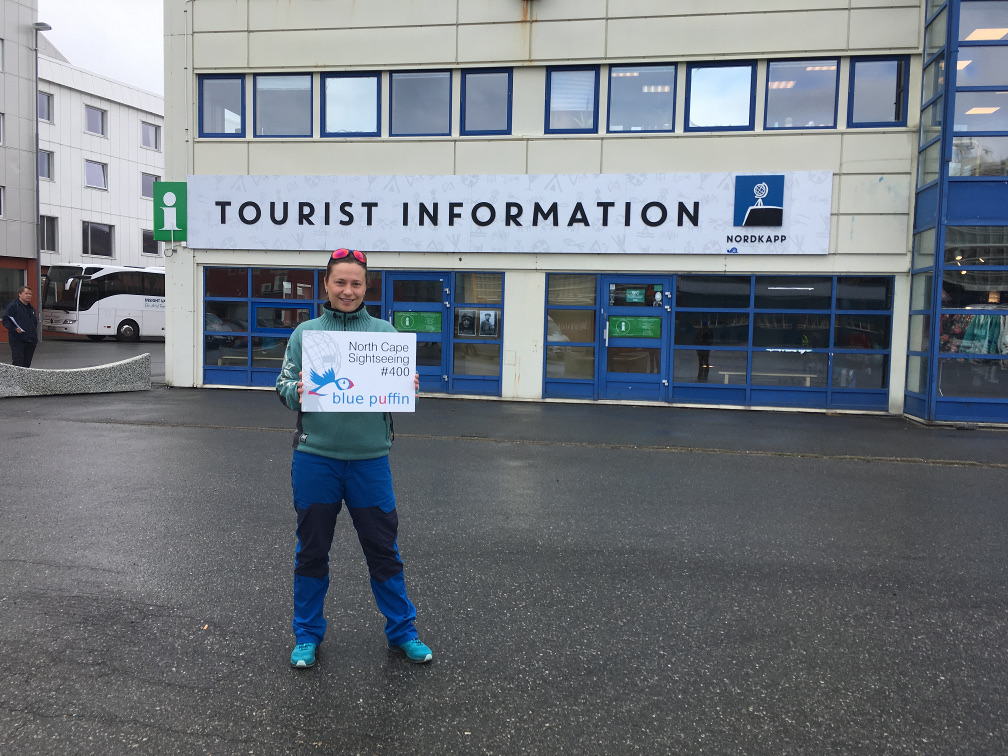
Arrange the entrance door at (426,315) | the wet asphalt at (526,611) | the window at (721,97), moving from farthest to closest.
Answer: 1. the entrance door at (426,315)
2. the window at (721,97)
3. the wet asphalt at (526,611)

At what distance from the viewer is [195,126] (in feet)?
50.8

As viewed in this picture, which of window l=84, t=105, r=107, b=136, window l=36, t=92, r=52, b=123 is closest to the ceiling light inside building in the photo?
window l=36, t=92, r=52, b=123

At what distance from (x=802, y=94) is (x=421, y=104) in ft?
21.6

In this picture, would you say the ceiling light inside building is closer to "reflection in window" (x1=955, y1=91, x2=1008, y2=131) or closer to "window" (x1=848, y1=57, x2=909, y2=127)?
"reflection in window" (x1=955, y1=91, x2=1008, y2=131)

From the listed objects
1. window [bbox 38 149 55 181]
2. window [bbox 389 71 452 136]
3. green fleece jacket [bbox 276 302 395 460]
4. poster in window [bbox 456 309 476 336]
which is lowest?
green fleece jacket [bbox 276 302 395 460]

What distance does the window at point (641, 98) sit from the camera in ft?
46.1

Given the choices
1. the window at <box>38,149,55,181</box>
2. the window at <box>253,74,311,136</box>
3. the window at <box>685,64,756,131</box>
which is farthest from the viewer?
the window at <box>38,149,55,181</box>

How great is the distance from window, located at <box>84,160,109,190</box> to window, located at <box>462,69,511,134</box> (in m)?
32.8

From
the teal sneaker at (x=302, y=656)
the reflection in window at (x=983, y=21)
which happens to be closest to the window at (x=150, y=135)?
the reflection in window at (x=983, y=21)

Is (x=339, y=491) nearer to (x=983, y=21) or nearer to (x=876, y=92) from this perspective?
(x=983, y=21)

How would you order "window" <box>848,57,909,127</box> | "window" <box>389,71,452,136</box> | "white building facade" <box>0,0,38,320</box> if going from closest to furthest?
"window" <box>848,57,909,127</box> < "window" <box>389,71,452,136</box> < "white building facade" <box>0,0,38,320</box>

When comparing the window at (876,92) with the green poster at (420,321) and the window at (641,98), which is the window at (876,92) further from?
the green poster at (420,321)

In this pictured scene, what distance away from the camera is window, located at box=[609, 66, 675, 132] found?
1405 centimetres

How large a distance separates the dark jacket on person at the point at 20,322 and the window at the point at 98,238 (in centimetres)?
2753
